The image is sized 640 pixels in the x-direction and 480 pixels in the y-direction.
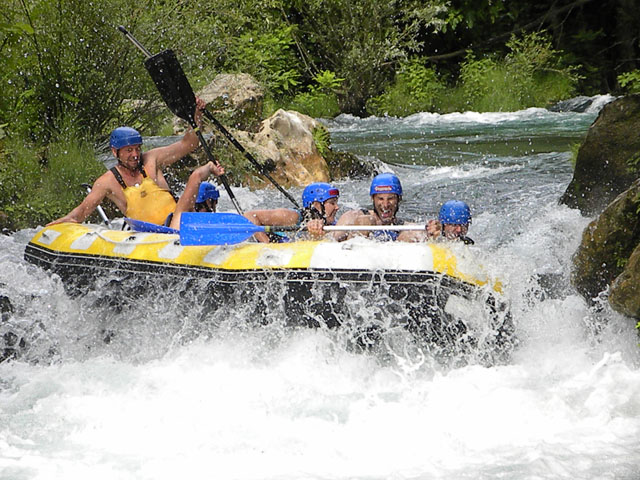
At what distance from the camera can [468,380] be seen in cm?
460

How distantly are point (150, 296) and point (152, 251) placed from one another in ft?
0.91

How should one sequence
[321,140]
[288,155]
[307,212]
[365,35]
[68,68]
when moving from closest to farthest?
[307,212] < [68,68] < [288,155] < [321,140] < [365,35]

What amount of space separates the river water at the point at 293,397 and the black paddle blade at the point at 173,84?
1.44 m

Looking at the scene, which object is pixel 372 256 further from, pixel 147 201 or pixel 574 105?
pixel 574 105

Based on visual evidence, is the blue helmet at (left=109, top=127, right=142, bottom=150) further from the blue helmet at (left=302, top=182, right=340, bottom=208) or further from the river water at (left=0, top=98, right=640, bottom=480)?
the blue helmet at (left=302, top=182, right=340, bottom=208)

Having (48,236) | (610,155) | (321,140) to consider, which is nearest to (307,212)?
(48,236)

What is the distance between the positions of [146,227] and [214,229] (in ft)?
3.10

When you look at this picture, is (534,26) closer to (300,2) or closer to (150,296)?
(300,2)

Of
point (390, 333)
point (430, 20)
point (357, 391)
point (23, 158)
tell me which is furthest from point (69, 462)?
point (430, 20)

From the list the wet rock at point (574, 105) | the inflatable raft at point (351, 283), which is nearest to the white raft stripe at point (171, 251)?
the inflatable raft at point (351, 283)

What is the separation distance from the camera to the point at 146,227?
5934mm

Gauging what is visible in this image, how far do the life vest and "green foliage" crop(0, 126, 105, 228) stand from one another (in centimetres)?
173

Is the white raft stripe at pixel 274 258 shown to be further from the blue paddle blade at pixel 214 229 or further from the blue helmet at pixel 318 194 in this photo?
the blue helmet at pixel 318 194

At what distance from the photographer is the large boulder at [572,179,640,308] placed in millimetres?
5012
